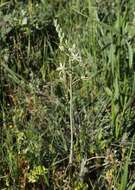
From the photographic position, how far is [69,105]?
2273 mm

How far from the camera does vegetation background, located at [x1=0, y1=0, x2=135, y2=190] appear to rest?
204cm

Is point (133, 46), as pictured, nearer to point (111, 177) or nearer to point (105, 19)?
point (105, 19)

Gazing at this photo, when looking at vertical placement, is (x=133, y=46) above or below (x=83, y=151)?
above

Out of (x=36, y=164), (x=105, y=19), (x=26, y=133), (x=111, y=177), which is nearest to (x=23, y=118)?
(x=26, y=133)

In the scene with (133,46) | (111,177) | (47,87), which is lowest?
(111,177)

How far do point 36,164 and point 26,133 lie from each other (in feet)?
0.54

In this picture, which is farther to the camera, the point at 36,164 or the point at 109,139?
the point at 109,139

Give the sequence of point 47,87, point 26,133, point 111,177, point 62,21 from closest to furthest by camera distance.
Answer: point 111,177
point 26,133
point 47,87
point 62,21

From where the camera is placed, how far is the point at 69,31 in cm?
282

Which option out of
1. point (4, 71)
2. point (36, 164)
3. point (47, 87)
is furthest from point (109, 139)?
point (4, 71)

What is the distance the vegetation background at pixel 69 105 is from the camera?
204 cm

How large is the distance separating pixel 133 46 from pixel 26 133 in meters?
0.77

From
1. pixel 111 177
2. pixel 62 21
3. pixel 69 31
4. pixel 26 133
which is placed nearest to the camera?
pixel 111 177

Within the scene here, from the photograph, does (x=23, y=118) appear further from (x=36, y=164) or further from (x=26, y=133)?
(x=36, y=164)
